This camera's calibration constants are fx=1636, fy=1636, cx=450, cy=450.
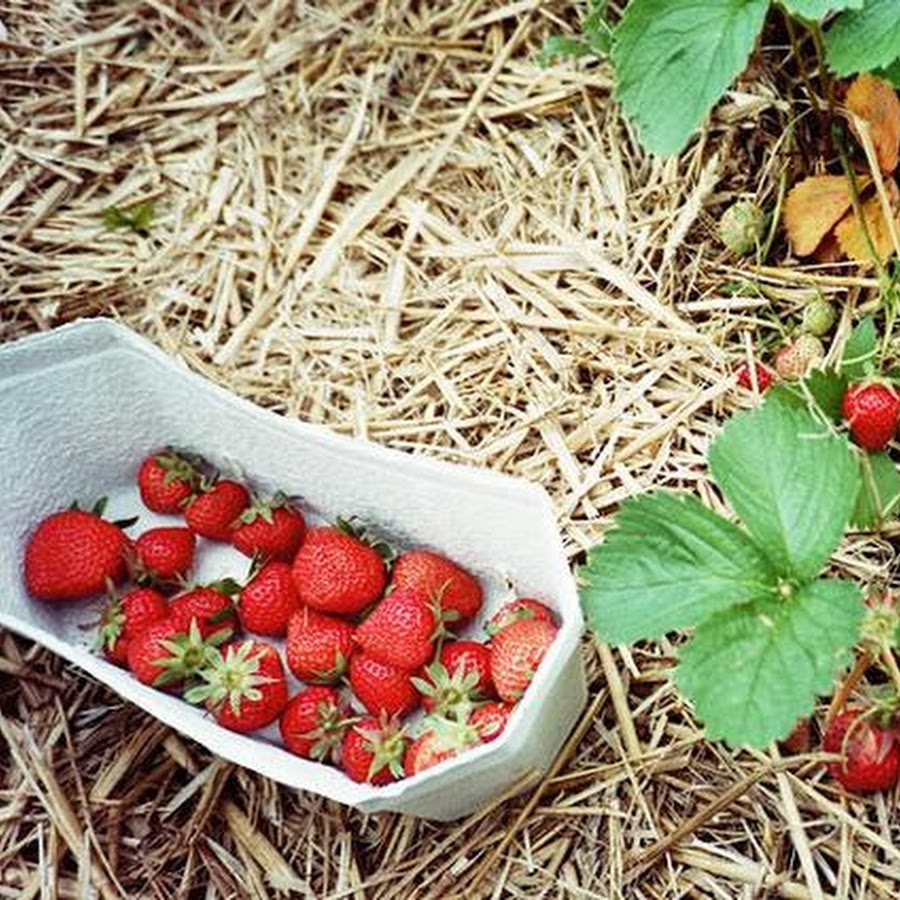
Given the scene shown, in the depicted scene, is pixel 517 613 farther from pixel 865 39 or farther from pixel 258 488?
pixel 865 39

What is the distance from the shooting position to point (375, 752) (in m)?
1.34

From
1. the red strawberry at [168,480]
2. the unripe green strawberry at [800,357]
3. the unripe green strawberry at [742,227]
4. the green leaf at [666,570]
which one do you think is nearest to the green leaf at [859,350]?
the unripe green strawberry at [800,357]

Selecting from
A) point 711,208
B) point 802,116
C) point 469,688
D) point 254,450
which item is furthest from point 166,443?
point 802,116

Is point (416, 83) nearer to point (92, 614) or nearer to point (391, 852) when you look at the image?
point (92, 614)

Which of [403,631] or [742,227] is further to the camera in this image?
[742,227]

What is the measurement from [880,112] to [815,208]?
0.10 meters

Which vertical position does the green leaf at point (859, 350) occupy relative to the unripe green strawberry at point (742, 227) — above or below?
below

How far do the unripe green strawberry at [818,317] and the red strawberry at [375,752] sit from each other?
0.51 meters

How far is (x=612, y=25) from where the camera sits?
1.59 metres

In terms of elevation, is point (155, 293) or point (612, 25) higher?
point (612, 25)

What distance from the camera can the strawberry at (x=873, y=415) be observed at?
1.34 m

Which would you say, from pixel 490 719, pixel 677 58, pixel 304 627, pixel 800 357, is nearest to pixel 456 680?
pixel 490 719

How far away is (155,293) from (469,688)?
22.0 inches

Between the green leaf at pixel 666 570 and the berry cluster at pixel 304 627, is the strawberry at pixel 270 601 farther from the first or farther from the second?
the green leaf at pixel 666 570
